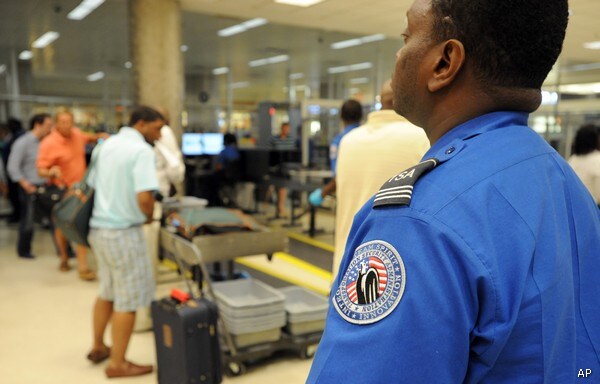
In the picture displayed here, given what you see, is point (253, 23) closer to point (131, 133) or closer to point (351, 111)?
point (351, 111)

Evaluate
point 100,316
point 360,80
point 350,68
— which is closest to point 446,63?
point 100,316

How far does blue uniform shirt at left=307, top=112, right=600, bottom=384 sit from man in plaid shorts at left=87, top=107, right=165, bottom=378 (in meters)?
2.40

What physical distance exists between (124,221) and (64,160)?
109 inches

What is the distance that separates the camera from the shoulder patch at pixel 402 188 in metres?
0.61

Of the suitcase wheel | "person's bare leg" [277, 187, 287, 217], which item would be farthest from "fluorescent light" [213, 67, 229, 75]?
the suitcase wheel

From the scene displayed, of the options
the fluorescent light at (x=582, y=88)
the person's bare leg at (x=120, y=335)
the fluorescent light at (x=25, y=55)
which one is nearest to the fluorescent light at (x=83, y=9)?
the fluorescent light at (x=25, y=55)

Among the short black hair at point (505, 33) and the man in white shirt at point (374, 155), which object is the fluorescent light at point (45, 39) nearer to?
the man in white shirt at point (374, 155)

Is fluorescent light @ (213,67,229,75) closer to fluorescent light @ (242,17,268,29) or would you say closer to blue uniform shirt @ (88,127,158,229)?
fluorescent light @ (242,17,268,29)

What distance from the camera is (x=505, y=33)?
0.64 m

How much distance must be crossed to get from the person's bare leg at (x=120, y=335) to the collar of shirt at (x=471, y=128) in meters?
2.69

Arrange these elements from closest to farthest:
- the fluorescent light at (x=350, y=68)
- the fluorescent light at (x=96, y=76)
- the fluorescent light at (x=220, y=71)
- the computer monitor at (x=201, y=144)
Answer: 1. the computer monitor at (x=201, y=144)
2. the fluorescent light at (x=350, y=68)
3. the fluorescent light at (x=220, y=71)
4. the fluorescent light at (x=96, y=76)

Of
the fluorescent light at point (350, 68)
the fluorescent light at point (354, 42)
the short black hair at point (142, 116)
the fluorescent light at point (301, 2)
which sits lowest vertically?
the short black hair at point (142, 116)

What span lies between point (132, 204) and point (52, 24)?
892 centimetres

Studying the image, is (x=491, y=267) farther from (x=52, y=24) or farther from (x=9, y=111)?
(x=9, y=111)
